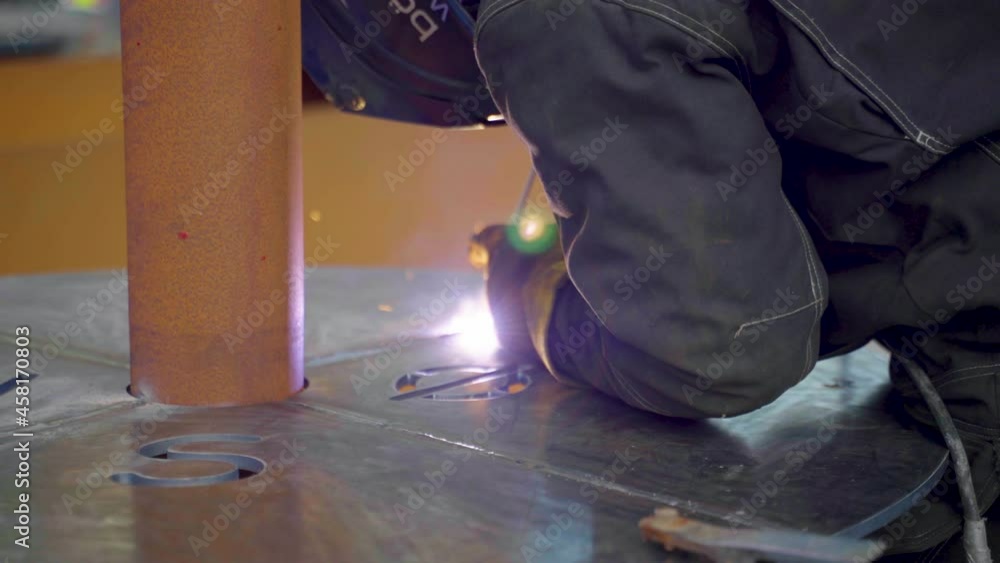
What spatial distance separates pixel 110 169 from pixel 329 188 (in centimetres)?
92

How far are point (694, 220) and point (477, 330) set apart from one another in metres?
0.87

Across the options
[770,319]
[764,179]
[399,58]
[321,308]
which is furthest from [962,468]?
[321,308]

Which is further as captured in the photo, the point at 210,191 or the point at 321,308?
the point at 321,308

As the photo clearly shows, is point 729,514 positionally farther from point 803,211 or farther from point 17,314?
point 17,314

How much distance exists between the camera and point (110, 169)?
3979 mm

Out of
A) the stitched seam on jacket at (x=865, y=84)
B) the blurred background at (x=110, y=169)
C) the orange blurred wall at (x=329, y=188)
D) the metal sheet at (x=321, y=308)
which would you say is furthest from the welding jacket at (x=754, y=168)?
the orange blurred wall at (x=329, y=188)

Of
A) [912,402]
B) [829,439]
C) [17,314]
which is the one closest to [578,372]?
[829,439]

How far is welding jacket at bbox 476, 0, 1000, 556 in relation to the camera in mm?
998

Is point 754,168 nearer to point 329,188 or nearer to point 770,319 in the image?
point 770,319

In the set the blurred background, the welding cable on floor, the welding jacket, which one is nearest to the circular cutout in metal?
the welding jacket

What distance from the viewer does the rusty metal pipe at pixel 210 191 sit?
1.20m

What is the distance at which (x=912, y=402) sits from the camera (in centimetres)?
130

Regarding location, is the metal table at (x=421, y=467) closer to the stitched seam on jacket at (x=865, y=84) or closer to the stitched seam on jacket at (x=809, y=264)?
the stitched seam on jacket at (x=809, y=264)

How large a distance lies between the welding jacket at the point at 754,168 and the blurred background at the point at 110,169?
3.12m
